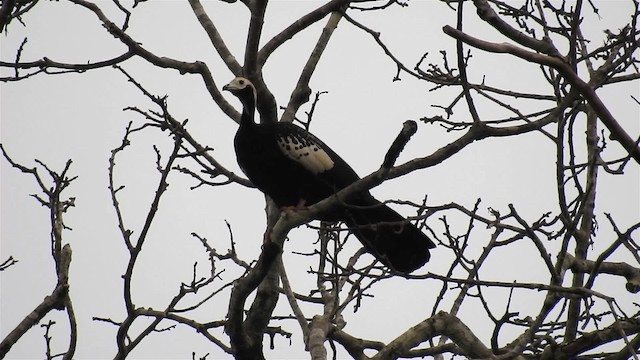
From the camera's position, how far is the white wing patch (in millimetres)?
5473

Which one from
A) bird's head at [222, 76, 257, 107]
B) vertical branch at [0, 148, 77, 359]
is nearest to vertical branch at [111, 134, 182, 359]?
vertical branch at [0, 148, 77, 359]

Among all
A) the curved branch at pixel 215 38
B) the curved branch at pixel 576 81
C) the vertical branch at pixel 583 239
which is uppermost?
the curved branch at pixel 215 38

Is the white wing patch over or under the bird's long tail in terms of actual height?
over

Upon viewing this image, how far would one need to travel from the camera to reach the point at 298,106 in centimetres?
561

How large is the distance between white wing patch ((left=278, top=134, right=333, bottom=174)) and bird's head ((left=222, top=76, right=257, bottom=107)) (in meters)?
0.35

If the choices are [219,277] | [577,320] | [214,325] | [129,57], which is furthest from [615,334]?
[129,57]

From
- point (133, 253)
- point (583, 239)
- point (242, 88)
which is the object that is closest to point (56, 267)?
point (133, 253)

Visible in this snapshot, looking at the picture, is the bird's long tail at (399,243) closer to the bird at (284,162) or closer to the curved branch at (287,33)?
the bird at (284,162)

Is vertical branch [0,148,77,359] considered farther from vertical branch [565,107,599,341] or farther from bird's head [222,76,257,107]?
vertical branch [565,107,599,341]

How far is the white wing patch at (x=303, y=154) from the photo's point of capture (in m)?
5.47

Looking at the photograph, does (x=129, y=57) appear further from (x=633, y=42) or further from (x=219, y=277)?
(x=633, y=42)

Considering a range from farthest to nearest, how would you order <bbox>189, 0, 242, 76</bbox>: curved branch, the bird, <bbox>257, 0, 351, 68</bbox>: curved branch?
<bbox>189, 0, 242, 76</bbox>: curved branch
the bird
<bbox>257, 0, 351, 68</bbox>: curved branch

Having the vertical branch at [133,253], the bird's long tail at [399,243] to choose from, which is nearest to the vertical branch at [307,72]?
the bird's long tail at [399,243]

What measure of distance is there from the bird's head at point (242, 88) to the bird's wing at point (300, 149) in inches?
11.8
